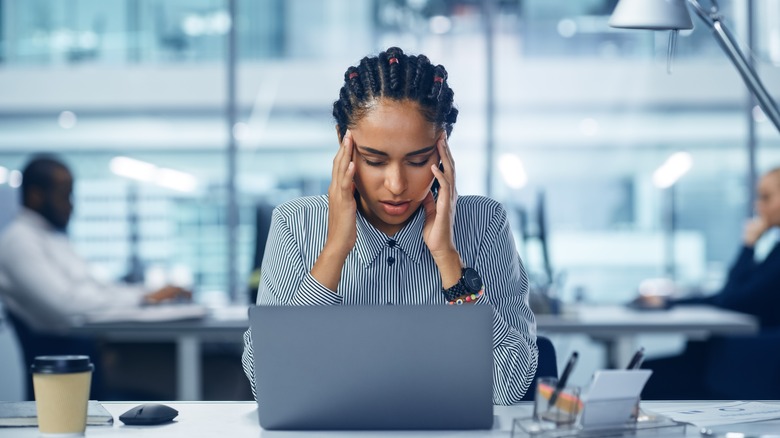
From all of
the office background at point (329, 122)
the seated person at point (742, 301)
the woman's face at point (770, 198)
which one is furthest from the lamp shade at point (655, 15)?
the office background at point (329, 122)

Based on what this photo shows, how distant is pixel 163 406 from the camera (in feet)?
5.71

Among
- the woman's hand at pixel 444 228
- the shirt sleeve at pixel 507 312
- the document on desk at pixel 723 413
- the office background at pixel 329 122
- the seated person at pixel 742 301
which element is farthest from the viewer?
the office background at pixel 329 122

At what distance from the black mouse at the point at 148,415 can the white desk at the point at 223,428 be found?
1cm

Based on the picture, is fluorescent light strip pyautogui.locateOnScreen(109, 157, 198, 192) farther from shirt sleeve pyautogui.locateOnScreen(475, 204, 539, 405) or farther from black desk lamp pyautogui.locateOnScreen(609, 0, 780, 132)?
black desk lamp pyautogui.locateOnScreen(609, 0, 780, 132)

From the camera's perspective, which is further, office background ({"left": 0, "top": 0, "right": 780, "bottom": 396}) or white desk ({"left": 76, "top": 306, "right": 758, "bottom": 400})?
office background ({"left": 0, "top": 0, "right": 780, "bottom": 396})

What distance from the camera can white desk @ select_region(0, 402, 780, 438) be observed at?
1553mm

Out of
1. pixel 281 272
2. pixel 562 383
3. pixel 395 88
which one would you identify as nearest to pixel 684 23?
pixel 395 88

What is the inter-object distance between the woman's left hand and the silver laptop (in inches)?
20.4

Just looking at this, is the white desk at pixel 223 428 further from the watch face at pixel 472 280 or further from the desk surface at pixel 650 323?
the desk surface at pixel 650 323

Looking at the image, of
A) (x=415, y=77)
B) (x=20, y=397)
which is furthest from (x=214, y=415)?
(x=20, y=397)

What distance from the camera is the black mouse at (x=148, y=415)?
1680 mm

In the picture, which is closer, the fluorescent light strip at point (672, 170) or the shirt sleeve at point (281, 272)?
the shirt sleeve at point (281, 272)

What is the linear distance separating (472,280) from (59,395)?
2.74 ft

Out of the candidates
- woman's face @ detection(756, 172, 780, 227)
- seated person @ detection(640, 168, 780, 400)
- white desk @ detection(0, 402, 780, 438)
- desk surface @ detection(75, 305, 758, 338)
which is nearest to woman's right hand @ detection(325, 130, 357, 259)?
white desk @ detection(0, 402, 780, 438)
